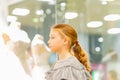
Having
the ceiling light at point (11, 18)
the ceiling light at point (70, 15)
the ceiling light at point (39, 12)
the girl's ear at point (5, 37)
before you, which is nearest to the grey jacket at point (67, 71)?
the girl's ear at point (5, 37)

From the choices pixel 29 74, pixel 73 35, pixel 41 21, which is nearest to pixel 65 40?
pixel 73 35

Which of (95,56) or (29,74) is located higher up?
(29,74)

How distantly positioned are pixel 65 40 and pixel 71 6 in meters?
1.12

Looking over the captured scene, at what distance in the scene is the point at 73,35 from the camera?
1521 mm

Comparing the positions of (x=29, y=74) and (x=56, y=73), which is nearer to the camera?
(x=56, y=73)

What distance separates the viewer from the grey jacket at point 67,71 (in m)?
1.40

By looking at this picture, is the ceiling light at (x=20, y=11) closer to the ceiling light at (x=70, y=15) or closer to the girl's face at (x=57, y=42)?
the ceiling light at (x=70, y=15)

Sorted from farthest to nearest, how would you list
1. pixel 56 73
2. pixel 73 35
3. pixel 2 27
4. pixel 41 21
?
pixel 41 21 < pixel 2 27 < pixel 73 35 < pixel 56 73

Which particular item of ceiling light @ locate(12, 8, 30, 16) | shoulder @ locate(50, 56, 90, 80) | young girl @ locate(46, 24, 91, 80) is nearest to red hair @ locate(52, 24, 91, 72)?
young girl @ locate(46, 24, 91, 80)

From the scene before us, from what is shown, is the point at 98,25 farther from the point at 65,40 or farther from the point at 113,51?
the point at 65,40

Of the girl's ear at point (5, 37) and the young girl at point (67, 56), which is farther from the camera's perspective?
the girl's ear at point (5, 37)

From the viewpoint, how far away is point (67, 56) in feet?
4.86

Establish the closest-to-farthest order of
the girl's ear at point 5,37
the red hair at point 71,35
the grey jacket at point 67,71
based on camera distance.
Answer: the grey jacket at point 67,71 → the red hair at point 71,35 → the girl's ear at point 5,37

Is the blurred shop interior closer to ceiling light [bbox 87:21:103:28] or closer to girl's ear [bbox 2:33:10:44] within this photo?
ceiling light [bbox 87:21:103:28]
